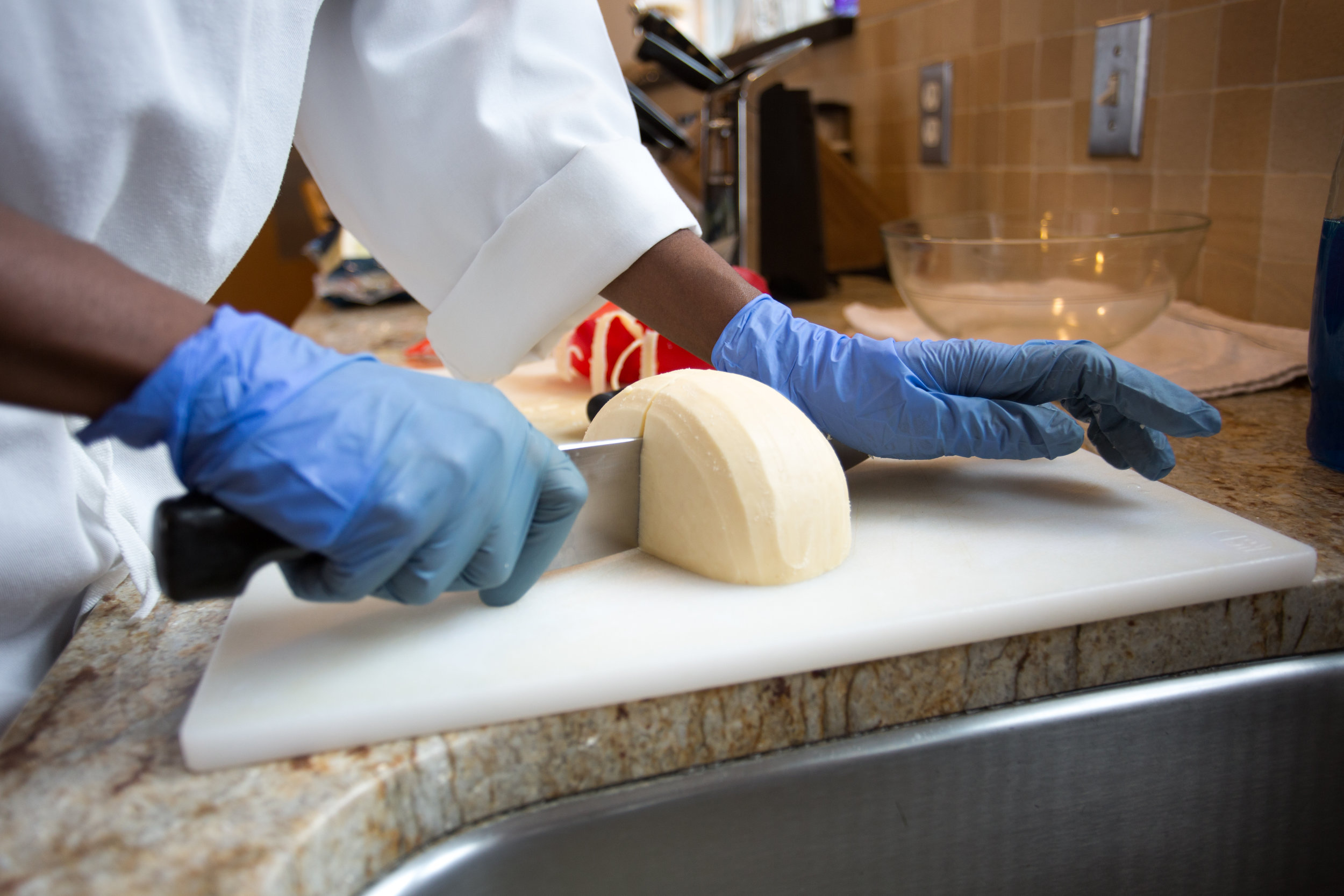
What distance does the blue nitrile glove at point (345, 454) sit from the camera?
465 millimetres

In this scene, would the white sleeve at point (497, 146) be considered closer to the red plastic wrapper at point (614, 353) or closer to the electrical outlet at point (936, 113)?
the red plastic wrapper at point (614, 353)

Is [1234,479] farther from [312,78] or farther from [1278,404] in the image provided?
[312,78]

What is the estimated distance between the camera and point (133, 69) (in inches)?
24.5

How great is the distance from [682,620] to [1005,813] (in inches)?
10.1

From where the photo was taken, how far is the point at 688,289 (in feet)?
2.83

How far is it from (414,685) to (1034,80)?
4.62ft

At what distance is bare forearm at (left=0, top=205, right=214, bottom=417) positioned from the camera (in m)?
0.44

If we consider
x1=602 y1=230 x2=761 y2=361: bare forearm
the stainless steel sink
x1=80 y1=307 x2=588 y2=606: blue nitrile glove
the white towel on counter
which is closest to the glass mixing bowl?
the white towel on counter

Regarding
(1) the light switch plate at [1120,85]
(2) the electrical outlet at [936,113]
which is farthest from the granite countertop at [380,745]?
(2) the electrical outlet at [936,113]

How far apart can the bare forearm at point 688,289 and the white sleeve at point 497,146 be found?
2cm

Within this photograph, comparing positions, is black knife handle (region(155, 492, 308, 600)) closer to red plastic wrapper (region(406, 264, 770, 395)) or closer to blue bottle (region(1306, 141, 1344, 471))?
red plastic wrapper (region(406, 264, 770, 395))

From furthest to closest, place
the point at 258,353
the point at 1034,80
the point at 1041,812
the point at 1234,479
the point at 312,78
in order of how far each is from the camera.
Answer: the point at 1034,80
the point at 312,78
the point at 1234,479
the point at 1041,812
the point at 258,353

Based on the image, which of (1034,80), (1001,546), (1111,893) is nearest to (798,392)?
(1001,546)

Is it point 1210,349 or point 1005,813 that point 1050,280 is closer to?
point 1210,349
